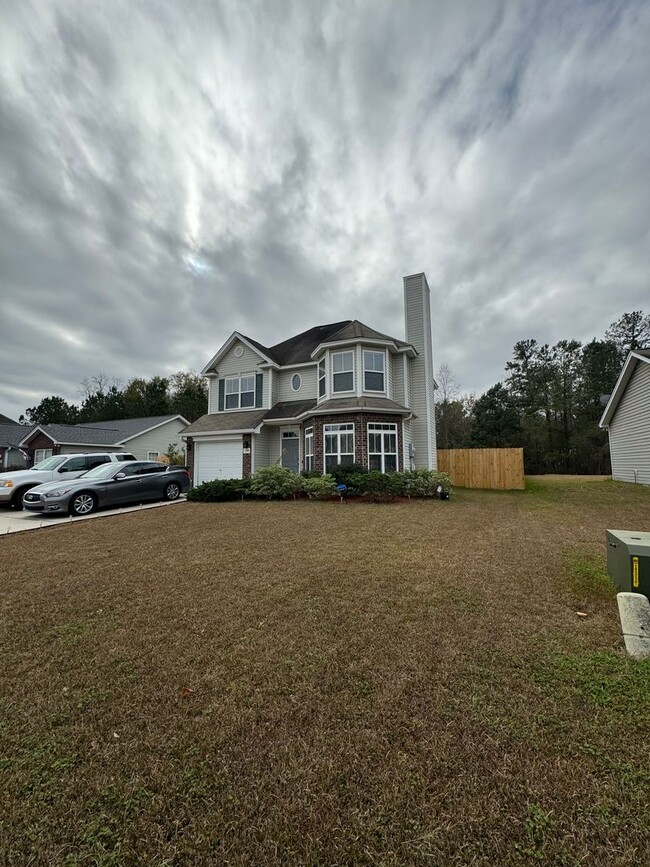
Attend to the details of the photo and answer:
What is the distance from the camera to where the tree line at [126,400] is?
40328 mm

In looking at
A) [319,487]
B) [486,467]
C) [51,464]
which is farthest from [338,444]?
[51,464]

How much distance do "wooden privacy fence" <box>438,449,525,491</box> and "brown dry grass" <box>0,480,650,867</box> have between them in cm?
1446

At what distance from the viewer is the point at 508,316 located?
2267 centimetres

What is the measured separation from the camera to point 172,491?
1340 centimetres

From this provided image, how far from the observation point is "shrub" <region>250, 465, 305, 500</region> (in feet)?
41.0

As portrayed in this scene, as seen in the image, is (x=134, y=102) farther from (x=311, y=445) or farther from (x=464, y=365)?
(x=464, y=365)

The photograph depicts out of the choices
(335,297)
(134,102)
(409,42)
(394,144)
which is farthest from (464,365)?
(134,102)

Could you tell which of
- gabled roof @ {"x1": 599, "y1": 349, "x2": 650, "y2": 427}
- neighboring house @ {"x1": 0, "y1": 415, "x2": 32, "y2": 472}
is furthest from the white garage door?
neighboring house @ {"x1": 0, "y1": 415, "x2": 32, "y2": 472}

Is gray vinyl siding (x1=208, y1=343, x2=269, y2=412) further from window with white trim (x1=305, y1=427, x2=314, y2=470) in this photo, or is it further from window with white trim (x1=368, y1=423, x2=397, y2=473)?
window with white trim (x1=368, y1=423, x2=397, y2=473)

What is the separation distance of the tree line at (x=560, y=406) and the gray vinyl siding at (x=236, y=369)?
2021 centimetres

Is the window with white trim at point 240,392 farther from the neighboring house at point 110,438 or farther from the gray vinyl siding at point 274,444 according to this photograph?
the neighboring house at point 110,438

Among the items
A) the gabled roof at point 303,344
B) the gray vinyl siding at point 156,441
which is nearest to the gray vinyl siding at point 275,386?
the gabled roof at point 303,344

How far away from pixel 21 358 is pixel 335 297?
1003 inches

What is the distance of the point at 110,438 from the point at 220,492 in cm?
1748
